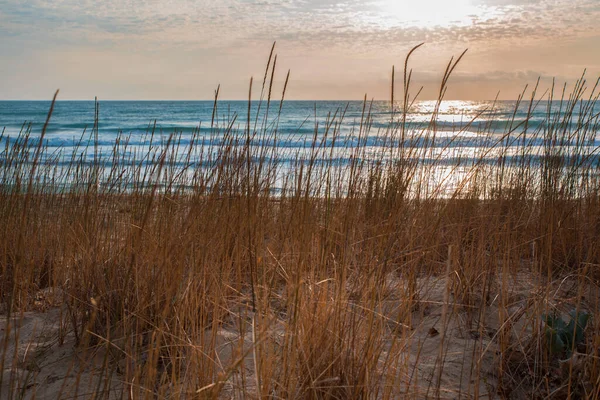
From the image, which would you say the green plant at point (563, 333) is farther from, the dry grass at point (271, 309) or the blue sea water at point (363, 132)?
the blue sea water at point (363, 132)

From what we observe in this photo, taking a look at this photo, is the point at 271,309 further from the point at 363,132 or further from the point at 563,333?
the point at 363,132

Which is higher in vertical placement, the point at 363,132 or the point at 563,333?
the point at 363,132

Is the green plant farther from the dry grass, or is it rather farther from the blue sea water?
the blue sea water

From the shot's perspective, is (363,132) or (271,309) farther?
(363,132)

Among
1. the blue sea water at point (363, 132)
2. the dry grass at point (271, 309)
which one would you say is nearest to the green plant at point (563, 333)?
the dry grass at point (271, 309)

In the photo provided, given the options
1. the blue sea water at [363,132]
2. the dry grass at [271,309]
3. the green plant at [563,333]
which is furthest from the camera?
the blue sea water at [363,132]

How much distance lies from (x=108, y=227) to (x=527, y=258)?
2221 mm

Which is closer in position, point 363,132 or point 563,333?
point 563,333

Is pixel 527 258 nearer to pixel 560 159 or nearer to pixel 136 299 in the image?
pixel 560 159

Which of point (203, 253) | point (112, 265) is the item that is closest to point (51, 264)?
point (112, 265)

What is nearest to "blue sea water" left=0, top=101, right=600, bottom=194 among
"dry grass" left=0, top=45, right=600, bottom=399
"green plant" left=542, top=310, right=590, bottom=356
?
"dry grass" left=0, top=45, right=600, bottom=399

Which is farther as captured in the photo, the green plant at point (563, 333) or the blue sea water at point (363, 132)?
the blue sea water at point (363, 132)

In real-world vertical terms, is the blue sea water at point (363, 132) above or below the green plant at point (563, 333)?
above

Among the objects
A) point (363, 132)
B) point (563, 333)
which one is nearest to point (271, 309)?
point (563, 333)
